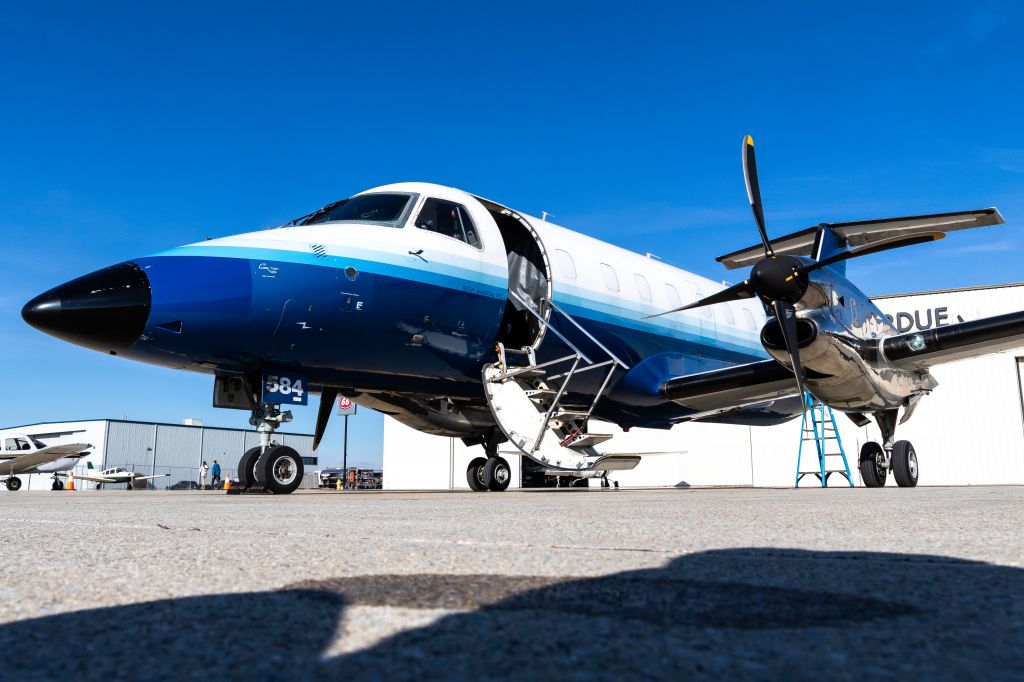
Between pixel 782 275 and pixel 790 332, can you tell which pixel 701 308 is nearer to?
pixel 790 332

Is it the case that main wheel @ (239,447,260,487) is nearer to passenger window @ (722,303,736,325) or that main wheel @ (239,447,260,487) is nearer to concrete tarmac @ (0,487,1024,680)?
concrete tarmac @ (0,487,1024,680)

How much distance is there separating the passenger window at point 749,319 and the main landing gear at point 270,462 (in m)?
9.95

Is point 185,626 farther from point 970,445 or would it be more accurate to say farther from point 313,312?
point 970,445

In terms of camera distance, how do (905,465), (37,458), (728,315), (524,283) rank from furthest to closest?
(37,458) → (728,315) → (905,465) → (524,283)

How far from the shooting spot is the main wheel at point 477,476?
14.1 meters

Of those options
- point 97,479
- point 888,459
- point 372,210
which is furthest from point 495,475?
point 97,479

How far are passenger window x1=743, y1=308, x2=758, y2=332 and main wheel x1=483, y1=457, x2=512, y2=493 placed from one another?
6.05m

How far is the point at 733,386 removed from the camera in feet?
40.6

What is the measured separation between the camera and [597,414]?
1363 cm

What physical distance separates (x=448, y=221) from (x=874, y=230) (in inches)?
248

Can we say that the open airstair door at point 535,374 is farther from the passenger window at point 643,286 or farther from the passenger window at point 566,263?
the passenger window at point 643,286

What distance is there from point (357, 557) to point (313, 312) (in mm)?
6766

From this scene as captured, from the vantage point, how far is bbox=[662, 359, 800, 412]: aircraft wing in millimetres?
12016

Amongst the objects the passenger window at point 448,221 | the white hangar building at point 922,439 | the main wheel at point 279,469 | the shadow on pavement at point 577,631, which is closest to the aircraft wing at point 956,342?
the passenger window at point 448,221
